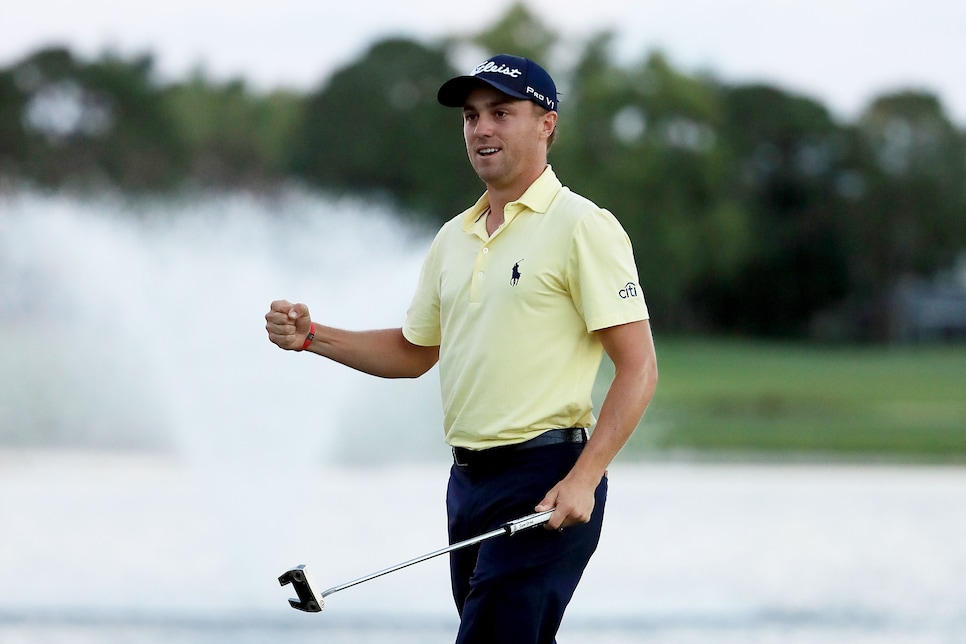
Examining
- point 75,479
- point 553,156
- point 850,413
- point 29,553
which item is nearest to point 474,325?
point 29,553

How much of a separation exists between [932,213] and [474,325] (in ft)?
166

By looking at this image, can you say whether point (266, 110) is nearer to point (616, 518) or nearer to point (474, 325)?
point (616, 518)

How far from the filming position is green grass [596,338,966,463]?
14.9m

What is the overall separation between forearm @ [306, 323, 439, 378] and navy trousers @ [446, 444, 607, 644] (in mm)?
509

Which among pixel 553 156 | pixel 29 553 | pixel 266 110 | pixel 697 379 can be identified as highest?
pixel 266 110

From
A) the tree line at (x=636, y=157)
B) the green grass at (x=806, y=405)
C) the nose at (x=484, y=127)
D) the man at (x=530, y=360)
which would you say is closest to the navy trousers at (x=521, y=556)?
the man at (x=530, y=360)

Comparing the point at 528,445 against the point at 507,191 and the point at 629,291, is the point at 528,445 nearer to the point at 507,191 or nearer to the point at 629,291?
the point at 629,291

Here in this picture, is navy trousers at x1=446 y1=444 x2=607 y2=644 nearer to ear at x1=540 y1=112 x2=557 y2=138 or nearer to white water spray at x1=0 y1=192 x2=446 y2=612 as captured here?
ear at x1=540 y1=112 x2=557 y2=138

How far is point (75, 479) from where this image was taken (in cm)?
1079

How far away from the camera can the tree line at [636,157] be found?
4634 cm

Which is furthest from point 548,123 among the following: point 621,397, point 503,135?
point 621,397

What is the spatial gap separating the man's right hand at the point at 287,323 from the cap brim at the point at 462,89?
1.96ft

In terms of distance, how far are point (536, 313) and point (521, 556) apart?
51 cm

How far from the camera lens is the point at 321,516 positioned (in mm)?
8703
